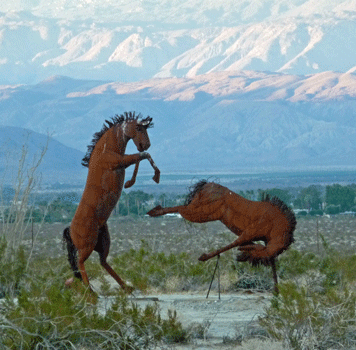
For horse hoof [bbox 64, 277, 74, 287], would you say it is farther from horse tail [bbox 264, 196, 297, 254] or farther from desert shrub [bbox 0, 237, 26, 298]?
horse tail [bbox 264, 196, 297, 254]

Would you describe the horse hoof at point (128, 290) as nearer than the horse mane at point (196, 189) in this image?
Yes

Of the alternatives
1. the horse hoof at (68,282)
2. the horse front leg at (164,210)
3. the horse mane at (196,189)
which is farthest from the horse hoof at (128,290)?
the horse mane at (196,189)

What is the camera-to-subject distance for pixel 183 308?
11.6 meters

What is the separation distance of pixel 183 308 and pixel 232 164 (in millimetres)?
179143

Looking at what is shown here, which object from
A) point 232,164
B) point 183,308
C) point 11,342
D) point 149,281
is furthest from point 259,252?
point 232,164

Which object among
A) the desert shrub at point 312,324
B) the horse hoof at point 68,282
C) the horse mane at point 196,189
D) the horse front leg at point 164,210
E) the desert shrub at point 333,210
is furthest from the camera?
the desert shrub at point 333,210

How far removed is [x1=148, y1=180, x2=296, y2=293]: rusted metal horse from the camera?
37.4 ft

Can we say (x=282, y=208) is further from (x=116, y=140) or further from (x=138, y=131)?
(x=116, y=140)

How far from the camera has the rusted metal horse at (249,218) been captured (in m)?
11.4

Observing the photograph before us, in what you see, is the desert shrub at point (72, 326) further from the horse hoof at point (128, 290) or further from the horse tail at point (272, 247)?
the horse tail at point (272, 247)

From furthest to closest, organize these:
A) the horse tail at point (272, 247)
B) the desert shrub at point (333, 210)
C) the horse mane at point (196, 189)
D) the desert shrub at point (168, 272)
Result: the desert shrub at point (333, 210), the desert shrub at point (168, 272), the horse mane at point (196, 189), the horse tail at point (272, 247)

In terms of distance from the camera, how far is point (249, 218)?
37.6 feet

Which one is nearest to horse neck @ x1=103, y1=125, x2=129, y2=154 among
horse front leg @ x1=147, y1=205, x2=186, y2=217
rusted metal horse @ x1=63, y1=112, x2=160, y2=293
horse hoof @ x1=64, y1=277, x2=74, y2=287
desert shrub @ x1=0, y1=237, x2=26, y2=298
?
rusted metal horse @ x1=63, y1=112, x2=160, y2=293

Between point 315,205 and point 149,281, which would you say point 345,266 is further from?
point 315,205
